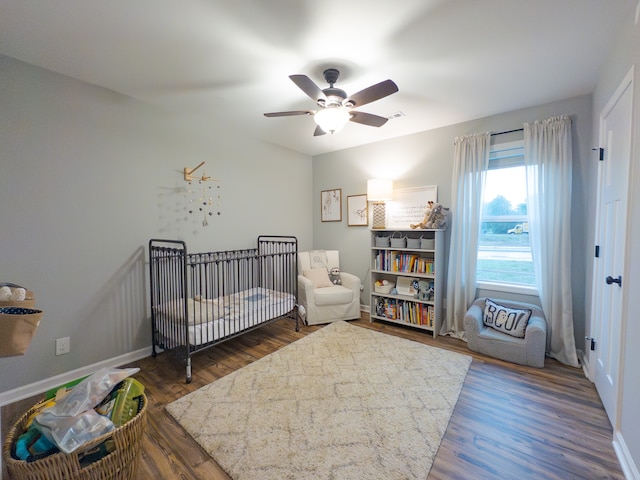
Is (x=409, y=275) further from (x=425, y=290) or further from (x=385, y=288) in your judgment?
(x=385, y=288)

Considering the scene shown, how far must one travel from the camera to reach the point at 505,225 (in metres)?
3.03

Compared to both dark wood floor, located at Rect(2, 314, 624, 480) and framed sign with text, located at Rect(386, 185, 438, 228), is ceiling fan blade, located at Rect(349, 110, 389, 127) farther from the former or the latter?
dark wood floor, located at Rect(2, 314, 624, 480)

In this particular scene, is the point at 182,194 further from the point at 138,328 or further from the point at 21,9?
the point at 21,9

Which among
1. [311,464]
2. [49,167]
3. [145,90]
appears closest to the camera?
[311,464]

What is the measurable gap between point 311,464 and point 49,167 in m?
2.82

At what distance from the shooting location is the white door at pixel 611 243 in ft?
5.33

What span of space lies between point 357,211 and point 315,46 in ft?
8.37

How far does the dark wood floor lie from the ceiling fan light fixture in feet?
7.42

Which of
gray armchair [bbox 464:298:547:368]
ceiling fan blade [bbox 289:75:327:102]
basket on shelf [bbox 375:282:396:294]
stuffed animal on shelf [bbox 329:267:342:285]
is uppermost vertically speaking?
ceiling fan blade [bbox 289:75:327:102]

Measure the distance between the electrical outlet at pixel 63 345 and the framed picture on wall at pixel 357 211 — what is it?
11.3 ft

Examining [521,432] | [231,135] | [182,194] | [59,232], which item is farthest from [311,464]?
[231,135]

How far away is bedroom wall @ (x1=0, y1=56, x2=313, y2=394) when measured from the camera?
199 cm

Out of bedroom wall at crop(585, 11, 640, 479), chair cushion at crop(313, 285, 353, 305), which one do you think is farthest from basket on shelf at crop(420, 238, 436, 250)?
bedroom wall at crop(585, 11, 640, 479)

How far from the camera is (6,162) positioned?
1936mm
